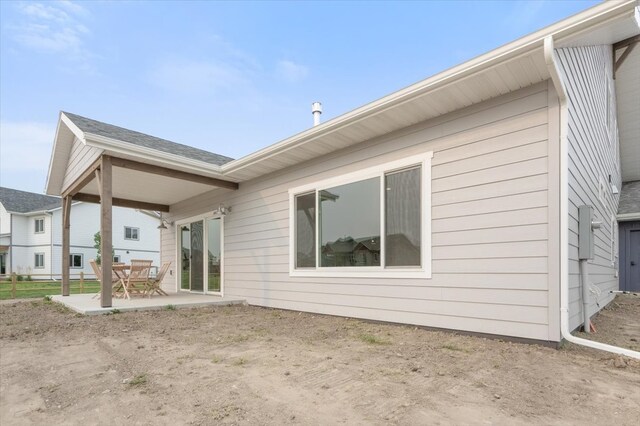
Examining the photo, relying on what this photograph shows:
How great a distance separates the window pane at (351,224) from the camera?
480 cm

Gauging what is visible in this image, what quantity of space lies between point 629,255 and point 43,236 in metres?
27.1

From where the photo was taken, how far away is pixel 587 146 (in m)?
4.60

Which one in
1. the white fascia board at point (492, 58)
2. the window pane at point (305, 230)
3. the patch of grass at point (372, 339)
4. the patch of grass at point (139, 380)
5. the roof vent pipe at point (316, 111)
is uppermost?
the roof vent pipe at point (316, 111)

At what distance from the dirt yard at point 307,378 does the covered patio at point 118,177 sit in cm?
184

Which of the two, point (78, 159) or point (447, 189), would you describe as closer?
point (447, 189)

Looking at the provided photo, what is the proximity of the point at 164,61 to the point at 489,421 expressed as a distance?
569 inches

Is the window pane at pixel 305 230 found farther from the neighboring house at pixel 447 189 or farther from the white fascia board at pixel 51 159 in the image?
the white fascia board at pixel 51 159

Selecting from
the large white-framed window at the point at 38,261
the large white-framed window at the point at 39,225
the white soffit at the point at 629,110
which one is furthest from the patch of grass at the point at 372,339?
the large white-framed window at the point at 39,225

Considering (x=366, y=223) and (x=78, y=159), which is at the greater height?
(x=78, y=159)

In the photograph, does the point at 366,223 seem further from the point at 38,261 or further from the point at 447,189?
the point at 38,261

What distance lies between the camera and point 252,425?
6.32ft

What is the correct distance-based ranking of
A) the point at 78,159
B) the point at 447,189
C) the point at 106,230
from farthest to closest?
the point at 78,159 < the point at 106,230 < the point at 447,189

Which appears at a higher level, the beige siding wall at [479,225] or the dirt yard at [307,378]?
the beige siding wall at [479,225]

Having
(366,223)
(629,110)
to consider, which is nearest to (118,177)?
(366,223)
